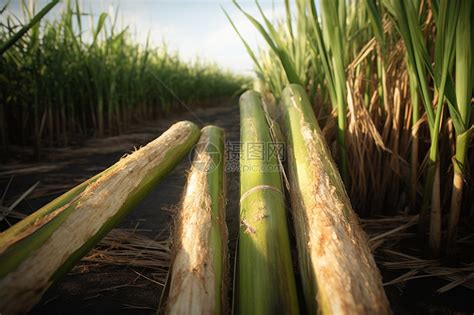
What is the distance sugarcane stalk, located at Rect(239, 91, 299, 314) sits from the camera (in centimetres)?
65

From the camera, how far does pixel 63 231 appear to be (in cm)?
64

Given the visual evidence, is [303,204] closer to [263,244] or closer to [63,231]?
[263,244]

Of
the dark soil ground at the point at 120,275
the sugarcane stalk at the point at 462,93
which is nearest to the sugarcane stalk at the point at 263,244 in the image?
the dark soil ground at the point at 120,275

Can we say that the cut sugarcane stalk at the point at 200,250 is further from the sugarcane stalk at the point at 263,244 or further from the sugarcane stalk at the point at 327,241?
the sugarcane stalk at the point at 327,241

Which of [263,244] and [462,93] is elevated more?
[462,93]

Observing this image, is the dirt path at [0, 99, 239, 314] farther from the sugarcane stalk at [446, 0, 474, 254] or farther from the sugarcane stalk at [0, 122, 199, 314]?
the sugarcane stalk at [446, 0, 474, 254]

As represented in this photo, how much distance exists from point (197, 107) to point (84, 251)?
903 cm

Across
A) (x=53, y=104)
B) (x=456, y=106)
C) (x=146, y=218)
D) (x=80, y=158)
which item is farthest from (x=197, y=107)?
→ (x=456, y=106)

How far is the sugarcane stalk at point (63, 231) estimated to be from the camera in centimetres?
54

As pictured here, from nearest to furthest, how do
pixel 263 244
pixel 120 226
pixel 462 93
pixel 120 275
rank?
pixel 263 244, pixel 462 93, pixel 120 275, pixel 120 226

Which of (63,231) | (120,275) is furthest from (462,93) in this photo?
(120,275)

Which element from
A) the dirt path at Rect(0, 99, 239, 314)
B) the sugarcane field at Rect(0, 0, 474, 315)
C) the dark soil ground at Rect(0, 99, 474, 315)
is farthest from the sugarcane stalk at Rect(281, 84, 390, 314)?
the dirt path at Rect(0, 99, 239, 314)

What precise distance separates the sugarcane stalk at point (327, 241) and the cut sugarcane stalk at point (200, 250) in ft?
0.78

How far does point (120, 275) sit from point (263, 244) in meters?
0.60
